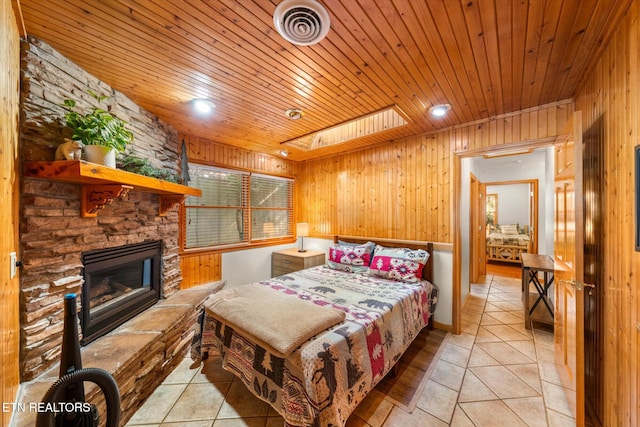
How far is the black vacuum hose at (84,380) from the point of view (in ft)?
3.00

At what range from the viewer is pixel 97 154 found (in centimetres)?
161

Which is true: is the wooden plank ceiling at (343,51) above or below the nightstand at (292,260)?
above

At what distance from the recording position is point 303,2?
47.3 inches

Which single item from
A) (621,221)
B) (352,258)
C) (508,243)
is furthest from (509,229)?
(621,221)

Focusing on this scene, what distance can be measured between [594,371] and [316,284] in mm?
2353

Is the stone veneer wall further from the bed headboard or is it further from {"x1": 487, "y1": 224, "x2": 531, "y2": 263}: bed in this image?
{"x1": 487, "y1": 224, "x2": 531, "y2": 263}: bed

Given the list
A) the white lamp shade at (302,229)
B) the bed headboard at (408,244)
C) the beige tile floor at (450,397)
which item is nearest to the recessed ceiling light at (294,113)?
the bed headboard at (408,244)

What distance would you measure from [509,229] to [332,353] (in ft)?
23.6

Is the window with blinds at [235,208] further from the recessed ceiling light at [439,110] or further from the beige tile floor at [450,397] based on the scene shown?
the recessed ceiling light at [439,110]

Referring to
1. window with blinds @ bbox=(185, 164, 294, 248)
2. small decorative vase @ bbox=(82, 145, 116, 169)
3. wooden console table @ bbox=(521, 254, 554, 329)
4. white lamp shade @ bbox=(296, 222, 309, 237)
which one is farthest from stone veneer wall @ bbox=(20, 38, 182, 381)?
wooden console table @ bbox=(521, 254, 554, 329)

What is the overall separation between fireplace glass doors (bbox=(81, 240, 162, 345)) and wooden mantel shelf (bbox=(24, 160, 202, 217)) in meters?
0.47

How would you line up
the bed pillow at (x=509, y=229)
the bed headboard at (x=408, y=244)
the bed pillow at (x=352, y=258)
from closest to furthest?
the bed headboard at (x=408, y=244) → the bed pillow at (x=352, y=258) → the bed pillow at (x=509, y=229)

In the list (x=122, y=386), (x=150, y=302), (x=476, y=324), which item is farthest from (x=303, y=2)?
(x=476, y=324)

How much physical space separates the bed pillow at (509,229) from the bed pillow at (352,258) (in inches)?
206
